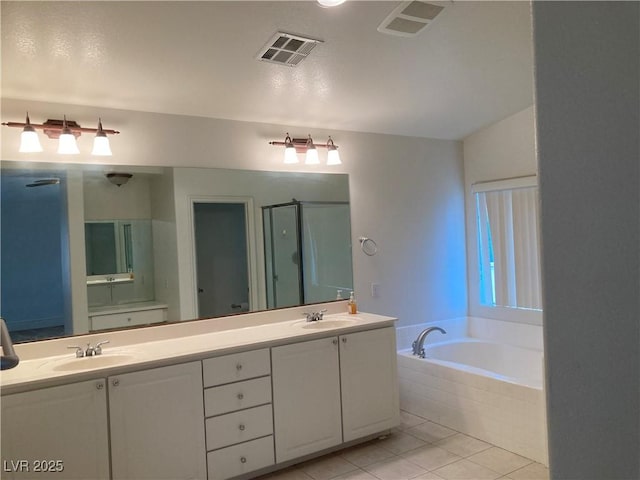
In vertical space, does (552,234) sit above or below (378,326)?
above

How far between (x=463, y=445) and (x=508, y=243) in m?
1.91

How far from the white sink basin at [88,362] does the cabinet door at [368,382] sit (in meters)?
1.35

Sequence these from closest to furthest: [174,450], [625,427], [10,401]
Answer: [625,427]
[10,401]
[174,450]

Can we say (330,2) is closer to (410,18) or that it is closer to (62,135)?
(410,18)

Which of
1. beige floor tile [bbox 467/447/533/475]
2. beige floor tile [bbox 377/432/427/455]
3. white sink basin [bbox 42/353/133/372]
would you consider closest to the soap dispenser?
beige floor tile [bbox 377/432/427/455]

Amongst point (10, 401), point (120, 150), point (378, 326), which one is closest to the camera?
point (10, 401)

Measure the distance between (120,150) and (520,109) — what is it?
323 centimetres

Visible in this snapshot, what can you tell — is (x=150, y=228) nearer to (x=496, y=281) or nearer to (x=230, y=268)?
(x=230, y=268)

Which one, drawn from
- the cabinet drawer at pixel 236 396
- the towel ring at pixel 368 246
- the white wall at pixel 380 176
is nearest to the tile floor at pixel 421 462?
the cabinet drawer at pixel 236 396

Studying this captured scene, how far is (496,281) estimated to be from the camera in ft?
14.3

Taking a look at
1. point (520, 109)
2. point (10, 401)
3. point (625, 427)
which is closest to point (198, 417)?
point (10, 401)

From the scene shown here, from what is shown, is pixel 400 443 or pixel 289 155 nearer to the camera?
pixel 400 443

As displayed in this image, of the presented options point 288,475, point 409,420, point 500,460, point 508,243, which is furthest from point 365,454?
point 508,243

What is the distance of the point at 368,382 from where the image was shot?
10.4ft
